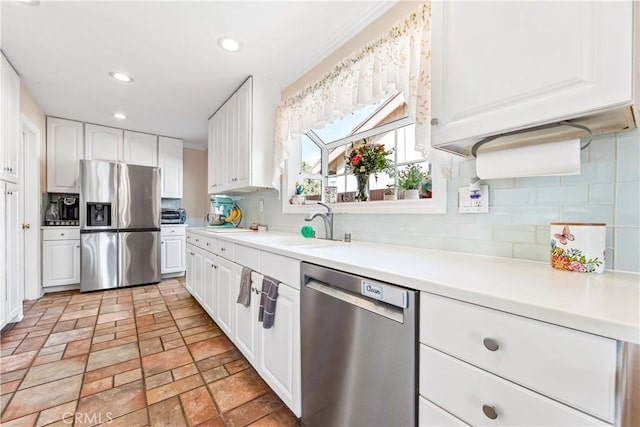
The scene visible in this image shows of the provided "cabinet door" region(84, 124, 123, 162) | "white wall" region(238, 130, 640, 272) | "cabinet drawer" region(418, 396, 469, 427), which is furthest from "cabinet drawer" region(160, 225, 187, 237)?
"cabinet drawer" region(418, 396, 469, 427)

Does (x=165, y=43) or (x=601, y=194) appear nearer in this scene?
(x=601, y=194)

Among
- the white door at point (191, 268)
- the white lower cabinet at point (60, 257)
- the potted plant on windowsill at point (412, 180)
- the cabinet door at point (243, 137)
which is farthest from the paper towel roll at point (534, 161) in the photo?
the white lower cabinet at point (60, 257)

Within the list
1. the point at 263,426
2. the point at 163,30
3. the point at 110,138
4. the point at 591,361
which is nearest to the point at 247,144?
the point at 163,30

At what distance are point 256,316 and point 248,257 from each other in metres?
0.38

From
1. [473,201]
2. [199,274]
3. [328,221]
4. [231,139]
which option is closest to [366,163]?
[328,221]

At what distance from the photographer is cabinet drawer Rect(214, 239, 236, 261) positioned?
2049 millimetres

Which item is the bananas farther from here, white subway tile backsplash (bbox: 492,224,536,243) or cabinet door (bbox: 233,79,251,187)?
white subway tile backsplash (bbox: 492,224,536,243)

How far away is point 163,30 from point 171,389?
7.89 ft

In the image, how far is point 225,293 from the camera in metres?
2.14

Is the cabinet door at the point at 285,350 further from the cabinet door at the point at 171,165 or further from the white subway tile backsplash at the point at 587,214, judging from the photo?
the cabinet door at the point at 171,165

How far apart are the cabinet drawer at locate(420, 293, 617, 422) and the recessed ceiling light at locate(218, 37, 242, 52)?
2191 millimetres

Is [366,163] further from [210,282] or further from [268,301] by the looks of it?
[210,282]

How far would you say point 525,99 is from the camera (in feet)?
2.67

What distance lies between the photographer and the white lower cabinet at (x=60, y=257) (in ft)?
11.2
